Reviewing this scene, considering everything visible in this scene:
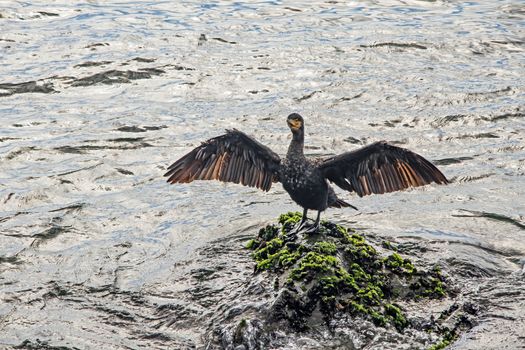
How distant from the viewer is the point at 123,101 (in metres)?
17.1

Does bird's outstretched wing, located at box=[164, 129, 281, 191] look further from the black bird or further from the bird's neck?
the bird's neck

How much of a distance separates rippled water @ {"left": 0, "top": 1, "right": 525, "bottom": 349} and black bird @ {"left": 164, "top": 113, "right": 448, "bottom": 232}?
110 centimetres

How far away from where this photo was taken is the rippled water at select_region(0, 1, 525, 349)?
9.91 meters

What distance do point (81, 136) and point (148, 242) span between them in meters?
4.30

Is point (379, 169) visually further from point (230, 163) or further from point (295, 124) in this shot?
point (230, 163)

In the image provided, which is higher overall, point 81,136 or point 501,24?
point 501,24

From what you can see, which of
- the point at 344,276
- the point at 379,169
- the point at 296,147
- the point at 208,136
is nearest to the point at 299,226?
the point at 296,147

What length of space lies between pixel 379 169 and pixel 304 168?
2.79ft

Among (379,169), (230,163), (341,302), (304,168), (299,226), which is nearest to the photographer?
(341,302)

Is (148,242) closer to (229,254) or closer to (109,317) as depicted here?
(229,254)

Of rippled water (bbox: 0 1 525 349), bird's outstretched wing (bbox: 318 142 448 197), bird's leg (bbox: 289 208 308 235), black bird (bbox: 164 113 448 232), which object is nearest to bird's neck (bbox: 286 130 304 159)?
black bird (bbox: 164 113 448 232)

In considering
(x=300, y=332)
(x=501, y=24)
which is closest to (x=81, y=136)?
(x=300, y=332)

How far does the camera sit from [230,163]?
10.4 m

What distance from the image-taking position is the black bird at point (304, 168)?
31.2 ft
